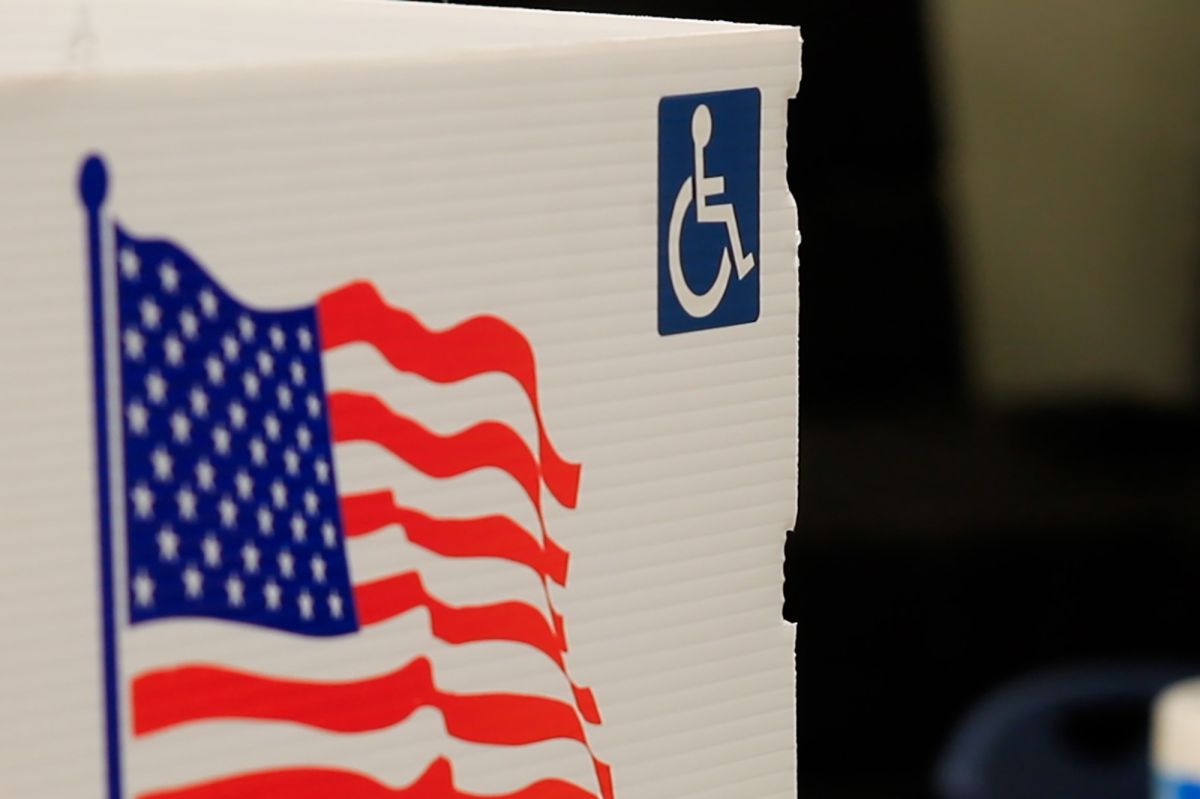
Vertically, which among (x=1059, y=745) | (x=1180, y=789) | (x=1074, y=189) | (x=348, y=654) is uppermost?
(x=1074, y=189)

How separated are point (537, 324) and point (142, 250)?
0.16 meters

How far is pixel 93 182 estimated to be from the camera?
27.9 inches

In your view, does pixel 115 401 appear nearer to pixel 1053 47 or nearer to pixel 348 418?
pixel 348 418

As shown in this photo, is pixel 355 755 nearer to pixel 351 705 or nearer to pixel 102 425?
pixel 351 705

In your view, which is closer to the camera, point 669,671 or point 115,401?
point 115,401

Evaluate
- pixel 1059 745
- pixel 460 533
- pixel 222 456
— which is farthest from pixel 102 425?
→ pixel 1059 745

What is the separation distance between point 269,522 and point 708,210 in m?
0.24

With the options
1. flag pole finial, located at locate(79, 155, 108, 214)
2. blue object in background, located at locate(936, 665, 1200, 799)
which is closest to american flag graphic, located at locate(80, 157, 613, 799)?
flag pole finial, located at locate(79, 155, 108, 214)

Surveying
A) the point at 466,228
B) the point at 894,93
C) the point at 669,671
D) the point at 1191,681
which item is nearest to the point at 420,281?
the point at 466,228

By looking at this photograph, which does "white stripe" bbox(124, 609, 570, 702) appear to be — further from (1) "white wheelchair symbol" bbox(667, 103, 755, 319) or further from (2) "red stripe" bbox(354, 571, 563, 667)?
(1) "white wheelchair symbol" bbox(667, 103, 755, 319)

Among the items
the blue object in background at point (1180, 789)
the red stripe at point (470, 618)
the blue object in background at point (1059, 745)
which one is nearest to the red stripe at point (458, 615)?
the red stripe at point (470, 618)

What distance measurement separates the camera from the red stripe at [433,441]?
77 cm

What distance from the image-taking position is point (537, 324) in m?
0.81

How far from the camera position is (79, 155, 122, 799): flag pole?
0.71 m
